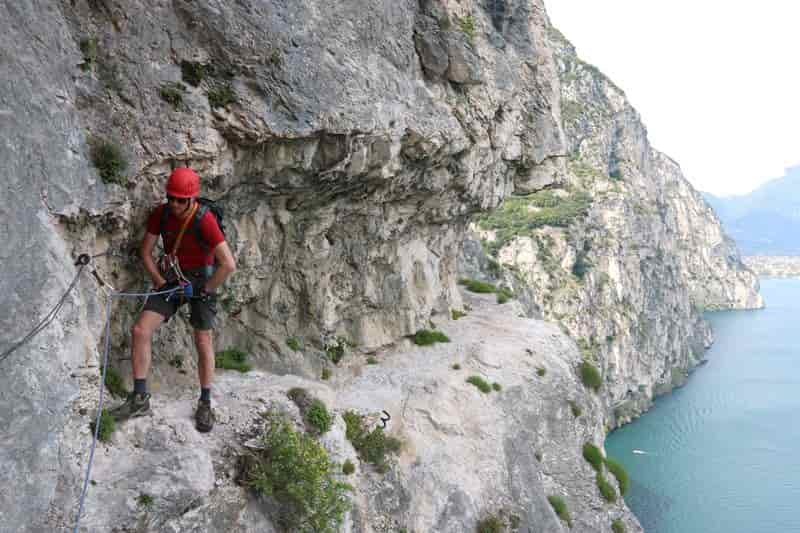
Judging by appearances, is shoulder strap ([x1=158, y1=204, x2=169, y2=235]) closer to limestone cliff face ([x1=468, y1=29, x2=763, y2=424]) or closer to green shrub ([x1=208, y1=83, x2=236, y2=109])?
green shrub ([x1=208, y1=83, x2=236, y2=109])

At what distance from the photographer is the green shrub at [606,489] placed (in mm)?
16719

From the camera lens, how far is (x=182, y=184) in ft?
27.5

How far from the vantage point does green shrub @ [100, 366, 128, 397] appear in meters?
9.41

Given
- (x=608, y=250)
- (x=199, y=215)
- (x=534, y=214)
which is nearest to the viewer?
(x=199, y=215)

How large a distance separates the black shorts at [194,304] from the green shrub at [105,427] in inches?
62.2

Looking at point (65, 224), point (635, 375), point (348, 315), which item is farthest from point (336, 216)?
point (635, 375)

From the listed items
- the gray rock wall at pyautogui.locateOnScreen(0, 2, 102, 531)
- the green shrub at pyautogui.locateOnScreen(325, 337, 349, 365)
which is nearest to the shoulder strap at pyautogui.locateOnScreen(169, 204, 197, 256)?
the gray rock wall at pyautogui.locateOnScreen(0, 2, 102, 531)

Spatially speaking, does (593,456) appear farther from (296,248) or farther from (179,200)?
(179,200)

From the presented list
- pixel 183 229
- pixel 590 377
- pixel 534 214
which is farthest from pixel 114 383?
pixel 534 214

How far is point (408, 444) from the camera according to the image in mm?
13531

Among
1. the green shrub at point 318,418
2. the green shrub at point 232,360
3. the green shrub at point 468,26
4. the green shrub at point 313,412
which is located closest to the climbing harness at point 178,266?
the green shrub at point 313,412

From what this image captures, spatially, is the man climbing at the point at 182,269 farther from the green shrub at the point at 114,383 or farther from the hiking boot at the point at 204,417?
the green shrub at the point at 114,383

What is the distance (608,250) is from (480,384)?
92.9 m

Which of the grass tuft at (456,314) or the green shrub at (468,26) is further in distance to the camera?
the grass tuft at (456,314)
